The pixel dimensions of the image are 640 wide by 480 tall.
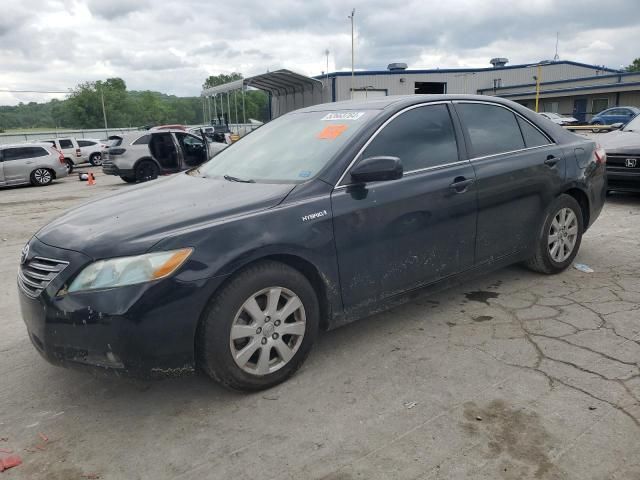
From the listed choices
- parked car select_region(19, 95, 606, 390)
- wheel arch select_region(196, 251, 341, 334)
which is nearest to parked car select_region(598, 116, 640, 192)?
parked car select_region(19, 95, 606, 390)

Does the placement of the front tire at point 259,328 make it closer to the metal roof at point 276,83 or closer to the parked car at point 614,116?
the metal roof at point 276,83

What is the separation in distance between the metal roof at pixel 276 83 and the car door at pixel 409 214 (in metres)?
28.8

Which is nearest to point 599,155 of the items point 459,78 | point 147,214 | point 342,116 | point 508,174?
point 508,174

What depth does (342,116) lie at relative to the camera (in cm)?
378

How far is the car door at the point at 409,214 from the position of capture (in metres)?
3.26

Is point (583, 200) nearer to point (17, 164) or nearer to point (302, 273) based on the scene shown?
point (302, 273)

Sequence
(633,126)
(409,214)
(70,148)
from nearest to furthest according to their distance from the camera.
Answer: (409,214), (633,126), (70,148)

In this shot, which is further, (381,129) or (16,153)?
(16,153)

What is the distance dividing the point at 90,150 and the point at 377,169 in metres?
25.0

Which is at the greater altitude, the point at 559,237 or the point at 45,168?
the point at 559,237

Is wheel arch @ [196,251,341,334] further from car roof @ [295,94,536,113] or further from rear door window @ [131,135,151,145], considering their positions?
rear door window @ [131,135,151,145]

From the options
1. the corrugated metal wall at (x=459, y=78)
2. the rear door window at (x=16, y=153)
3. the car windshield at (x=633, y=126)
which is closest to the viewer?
the car windshield at (x=633, y=126)

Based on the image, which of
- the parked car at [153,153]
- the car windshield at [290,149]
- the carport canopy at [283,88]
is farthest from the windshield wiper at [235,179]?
the carport canopy at [283,88]

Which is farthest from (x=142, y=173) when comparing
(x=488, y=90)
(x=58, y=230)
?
(x=488, y=90)
